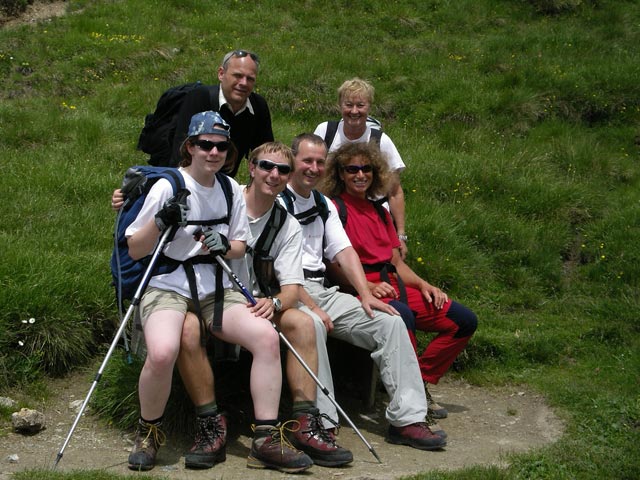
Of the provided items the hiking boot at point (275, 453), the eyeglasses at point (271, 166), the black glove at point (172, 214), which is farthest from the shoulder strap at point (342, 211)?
the hiking boot at point (275, 453)

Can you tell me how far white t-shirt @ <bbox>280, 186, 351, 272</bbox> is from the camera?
6398 mm

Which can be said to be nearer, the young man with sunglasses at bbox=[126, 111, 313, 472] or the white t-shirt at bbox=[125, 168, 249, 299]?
the young man with sunglasses at bbox=[126, 111, 313, 472]

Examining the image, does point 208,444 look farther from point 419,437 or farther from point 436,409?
point 436,409

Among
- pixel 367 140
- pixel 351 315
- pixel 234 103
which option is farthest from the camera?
pixel 367 140

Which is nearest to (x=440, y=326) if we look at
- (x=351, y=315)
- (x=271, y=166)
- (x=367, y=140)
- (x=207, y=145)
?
(x=351, y=315)

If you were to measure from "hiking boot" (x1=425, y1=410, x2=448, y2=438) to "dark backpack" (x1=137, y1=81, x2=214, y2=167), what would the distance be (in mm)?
2708

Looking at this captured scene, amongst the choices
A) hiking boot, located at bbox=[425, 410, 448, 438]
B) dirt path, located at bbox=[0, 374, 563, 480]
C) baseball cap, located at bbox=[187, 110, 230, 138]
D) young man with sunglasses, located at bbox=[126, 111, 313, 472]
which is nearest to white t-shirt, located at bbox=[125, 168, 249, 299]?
young man with sunglasses, located at bbox=[126, 111, 313, 472]

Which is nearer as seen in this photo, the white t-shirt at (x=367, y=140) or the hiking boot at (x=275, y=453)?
the hiking boot at (x=275, y=453)

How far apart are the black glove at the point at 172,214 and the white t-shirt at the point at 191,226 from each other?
17 cm

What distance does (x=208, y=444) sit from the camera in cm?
532

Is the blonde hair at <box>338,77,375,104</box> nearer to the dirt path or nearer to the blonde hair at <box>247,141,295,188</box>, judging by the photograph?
the blonde hair at <box>247,141,295,188</box>

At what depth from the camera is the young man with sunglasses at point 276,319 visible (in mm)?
5328

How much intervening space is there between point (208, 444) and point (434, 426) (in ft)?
6.10

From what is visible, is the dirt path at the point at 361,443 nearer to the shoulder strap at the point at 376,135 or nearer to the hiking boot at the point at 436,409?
the hiking boot at the point at 436,409
